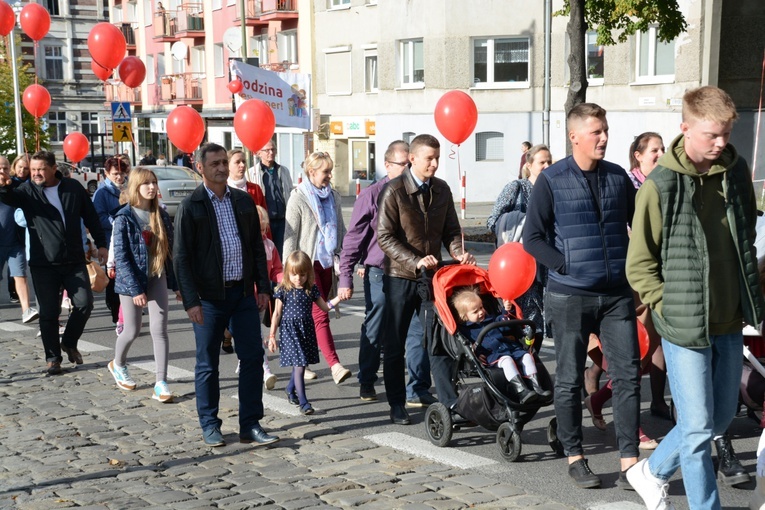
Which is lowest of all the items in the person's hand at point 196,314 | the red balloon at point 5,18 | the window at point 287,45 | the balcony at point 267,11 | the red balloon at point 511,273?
the person's hand at point 196,314

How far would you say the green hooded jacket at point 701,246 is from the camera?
4.66m

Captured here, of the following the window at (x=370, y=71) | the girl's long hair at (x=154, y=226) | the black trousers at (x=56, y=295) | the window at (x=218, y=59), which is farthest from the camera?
the window at (x=218, y=59)

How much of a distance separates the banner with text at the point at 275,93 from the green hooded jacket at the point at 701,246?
11.0 m

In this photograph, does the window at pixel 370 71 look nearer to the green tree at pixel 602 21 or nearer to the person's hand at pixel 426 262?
the green tree at pixel 602 21

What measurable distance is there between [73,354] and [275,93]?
6.78 meters

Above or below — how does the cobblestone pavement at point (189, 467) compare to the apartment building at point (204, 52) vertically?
below

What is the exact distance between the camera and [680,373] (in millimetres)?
4746

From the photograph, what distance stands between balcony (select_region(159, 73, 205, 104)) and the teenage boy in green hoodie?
51229mm

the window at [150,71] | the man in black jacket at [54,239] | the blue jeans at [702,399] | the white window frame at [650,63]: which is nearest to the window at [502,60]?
the white window frame at [650,63]

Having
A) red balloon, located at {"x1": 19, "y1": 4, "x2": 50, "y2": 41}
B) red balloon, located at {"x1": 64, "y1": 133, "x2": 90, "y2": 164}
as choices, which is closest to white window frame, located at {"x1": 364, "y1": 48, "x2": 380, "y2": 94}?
red balloon, located at {"x1": 19, "y1": 4, "x2": 50, "y2": 41}

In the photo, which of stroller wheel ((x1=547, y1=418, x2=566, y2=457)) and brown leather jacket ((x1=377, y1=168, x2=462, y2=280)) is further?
brown leather jacket ((x1=377, y1=168, x2=462, y2=280))

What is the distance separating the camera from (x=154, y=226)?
8.77 metres

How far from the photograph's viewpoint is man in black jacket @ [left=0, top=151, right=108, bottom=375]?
9.35m

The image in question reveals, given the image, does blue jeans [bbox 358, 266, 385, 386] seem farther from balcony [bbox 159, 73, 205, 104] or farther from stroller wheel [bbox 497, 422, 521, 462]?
balcony [bbox 159, 73, 205, 104]
